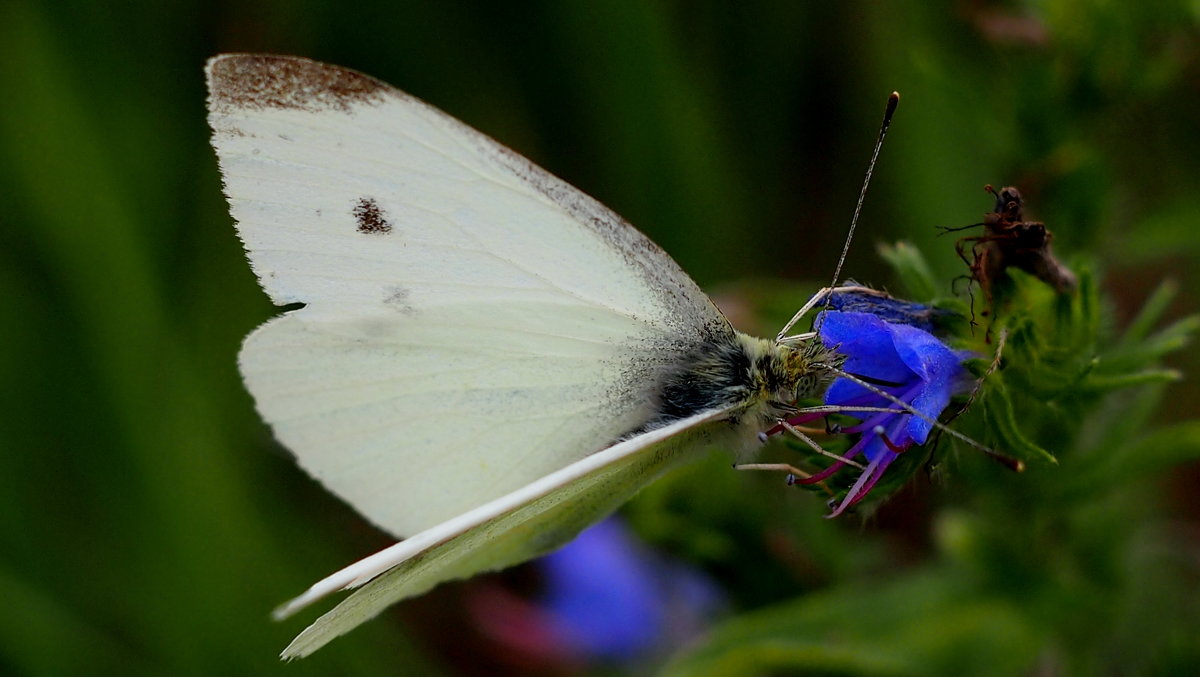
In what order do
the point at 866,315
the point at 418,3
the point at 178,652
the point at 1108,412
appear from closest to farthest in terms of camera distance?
1. the point at 866,315
2. the point at 1108,412
3. the point at 178,652
4. the point at 418,3

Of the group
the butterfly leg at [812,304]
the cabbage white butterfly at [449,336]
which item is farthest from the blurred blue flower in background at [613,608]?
the butterfly leg at [812,304]

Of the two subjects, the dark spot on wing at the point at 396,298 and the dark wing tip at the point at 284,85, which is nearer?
the dark wing tip at the point at 284,85

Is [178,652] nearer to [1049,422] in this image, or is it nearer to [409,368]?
[409,368]

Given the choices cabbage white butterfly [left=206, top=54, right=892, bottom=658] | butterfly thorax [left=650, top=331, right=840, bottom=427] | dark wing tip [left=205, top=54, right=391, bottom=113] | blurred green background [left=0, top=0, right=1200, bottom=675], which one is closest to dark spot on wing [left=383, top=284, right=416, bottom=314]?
cabbage white butterfly [left=206, top=54, right=892, bottom=658]

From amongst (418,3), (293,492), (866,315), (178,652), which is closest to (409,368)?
(866,315)

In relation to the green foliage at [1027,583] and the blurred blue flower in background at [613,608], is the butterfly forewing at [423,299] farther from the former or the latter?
the blurred blue flower in background at [613,608]
